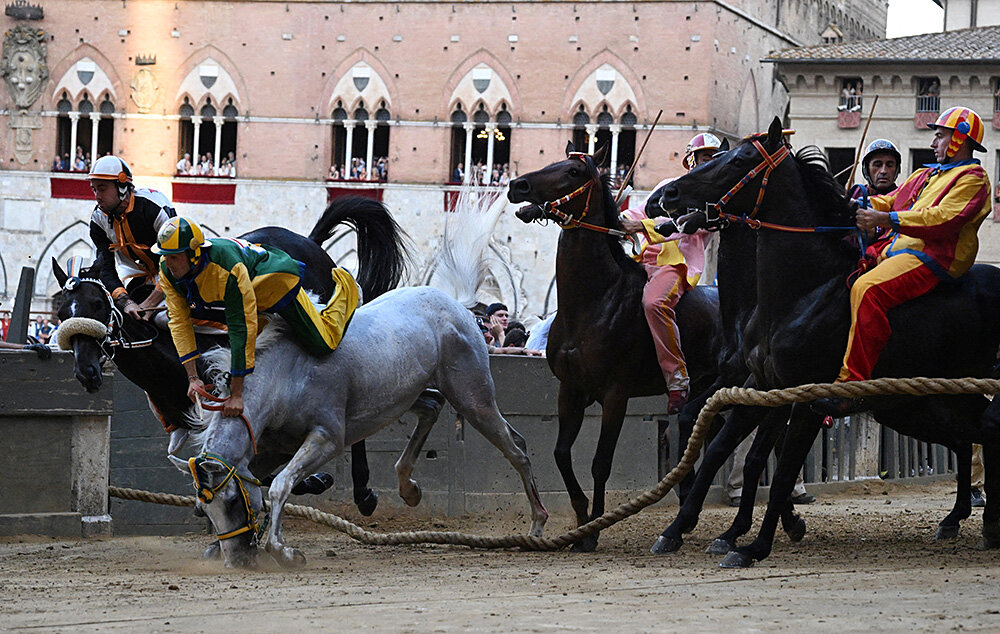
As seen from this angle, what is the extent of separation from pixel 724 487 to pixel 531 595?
8.06m

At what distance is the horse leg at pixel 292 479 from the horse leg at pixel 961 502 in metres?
4.67

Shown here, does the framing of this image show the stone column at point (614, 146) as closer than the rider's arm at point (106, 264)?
No

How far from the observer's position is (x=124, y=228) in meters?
10.4

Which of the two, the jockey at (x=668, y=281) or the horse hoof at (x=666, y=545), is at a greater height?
the jockey at (x=668, y=281)

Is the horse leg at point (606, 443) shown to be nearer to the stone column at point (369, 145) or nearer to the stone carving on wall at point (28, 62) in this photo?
the stone column at point (369, 145)

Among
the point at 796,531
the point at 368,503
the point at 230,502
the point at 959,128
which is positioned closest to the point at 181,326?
the point at 230,502

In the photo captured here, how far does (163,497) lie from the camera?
11.8 meters

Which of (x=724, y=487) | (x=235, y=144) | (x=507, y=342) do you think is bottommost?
(x=724, y=487)

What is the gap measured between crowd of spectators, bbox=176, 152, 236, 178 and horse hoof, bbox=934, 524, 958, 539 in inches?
1511

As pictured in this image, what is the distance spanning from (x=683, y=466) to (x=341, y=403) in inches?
90.9

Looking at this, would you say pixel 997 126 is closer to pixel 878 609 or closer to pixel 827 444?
pixel 827 444

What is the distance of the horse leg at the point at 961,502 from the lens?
36.2ft

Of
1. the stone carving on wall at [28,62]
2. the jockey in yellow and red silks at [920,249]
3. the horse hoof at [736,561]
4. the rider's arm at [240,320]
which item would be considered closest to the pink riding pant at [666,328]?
the jockey in yellow and red silks at [920,249]

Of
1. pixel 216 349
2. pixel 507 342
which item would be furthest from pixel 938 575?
pixel 507 342
